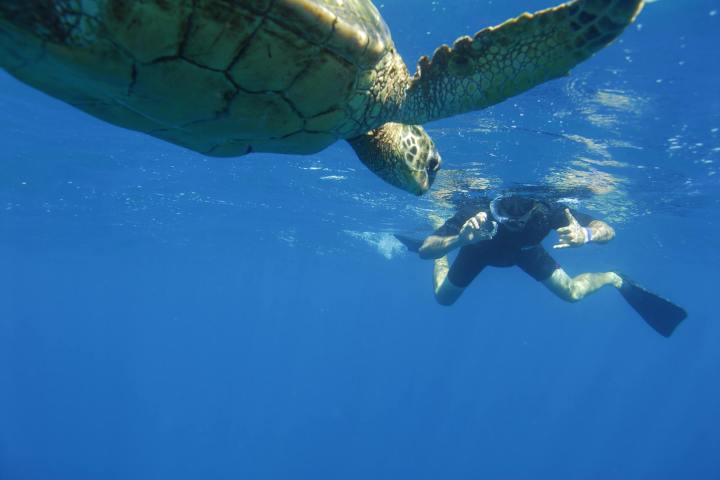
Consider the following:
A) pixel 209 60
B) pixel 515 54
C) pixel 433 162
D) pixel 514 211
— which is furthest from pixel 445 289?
pixel 209 60

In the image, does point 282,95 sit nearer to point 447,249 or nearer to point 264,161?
point 447,249

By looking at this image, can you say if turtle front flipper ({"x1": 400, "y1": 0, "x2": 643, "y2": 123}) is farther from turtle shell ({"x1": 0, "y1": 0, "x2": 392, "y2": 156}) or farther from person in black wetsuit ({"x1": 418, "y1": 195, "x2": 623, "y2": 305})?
person in black wetsuit ({"x1": 418, "y1": 195, "x2": 623, "y2": 305})

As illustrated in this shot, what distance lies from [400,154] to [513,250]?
7.03 metres

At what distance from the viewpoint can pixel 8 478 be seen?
1138 inches

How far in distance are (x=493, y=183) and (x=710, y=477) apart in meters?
42.3

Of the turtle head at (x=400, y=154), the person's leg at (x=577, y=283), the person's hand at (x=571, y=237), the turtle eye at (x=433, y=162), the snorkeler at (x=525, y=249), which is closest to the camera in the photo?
the turtle head at (x=400, y=154)

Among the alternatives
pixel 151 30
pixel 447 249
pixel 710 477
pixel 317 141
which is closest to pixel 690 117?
pixel 447 249

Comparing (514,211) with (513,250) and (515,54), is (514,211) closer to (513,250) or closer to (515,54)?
(513,250)

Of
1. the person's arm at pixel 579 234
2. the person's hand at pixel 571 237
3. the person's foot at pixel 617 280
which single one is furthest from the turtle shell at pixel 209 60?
the person's foot at pixel 617 280

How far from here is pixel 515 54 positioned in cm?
304

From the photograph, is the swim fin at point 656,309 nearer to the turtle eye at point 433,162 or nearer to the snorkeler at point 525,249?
the snorkeler at point 525,249

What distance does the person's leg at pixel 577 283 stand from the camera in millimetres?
11039

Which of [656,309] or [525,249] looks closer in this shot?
→ [656,309]

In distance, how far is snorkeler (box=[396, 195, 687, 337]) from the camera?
30.9 ft
